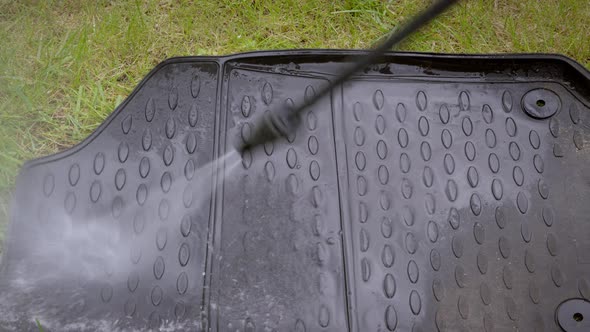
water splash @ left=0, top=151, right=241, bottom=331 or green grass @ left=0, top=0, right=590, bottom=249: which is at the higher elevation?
green grass @ left=0, top=0, right=590, bottom=249

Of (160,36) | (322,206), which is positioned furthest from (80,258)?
(160,36)

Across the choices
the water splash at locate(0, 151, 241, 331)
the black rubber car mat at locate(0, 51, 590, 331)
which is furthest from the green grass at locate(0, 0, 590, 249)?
the water splash at locate(0, 151, 241, 331)

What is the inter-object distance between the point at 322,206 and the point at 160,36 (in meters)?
0.59

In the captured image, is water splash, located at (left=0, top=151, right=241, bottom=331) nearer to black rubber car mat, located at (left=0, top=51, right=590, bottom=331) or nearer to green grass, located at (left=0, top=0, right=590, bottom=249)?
black rubber car mat, located at (left=0, top=51, right=590, bottom=331)

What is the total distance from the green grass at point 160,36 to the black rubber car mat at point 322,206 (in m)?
0.13

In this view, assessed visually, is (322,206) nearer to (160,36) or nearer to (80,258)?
(80,258)

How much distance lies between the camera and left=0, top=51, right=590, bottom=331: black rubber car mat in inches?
40.9

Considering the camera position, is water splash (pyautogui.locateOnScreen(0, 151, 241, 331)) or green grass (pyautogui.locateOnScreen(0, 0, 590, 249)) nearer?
water splash (pyautogui.locateOnScreen(0, 151, 241, 331))

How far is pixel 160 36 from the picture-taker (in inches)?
54.1

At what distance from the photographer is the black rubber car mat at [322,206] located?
1.04 meters

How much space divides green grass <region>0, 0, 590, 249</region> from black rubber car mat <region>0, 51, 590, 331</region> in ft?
0.43

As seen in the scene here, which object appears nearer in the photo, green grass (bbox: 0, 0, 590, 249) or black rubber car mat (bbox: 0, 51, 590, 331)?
black rubber car mat (bbox: 0, 51, 590, 331)

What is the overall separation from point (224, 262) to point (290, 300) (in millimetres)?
139

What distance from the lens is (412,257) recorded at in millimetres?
1095
